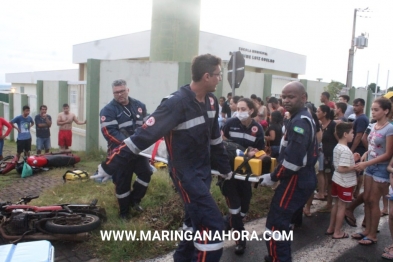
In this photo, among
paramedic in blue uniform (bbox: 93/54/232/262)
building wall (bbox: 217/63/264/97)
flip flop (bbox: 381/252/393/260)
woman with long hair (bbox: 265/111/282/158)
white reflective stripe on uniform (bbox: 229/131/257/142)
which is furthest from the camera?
building wall (bbox: 217/63/264/97)

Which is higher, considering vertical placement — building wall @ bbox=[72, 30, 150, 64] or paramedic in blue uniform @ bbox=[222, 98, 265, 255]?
building wall @ bbox=[72, 30, 150, 64]

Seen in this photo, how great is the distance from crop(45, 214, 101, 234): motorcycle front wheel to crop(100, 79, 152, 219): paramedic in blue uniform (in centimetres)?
57

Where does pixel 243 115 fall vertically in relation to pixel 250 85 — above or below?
below

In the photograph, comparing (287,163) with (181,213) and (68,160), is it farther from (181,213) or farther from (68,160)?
(68,160)

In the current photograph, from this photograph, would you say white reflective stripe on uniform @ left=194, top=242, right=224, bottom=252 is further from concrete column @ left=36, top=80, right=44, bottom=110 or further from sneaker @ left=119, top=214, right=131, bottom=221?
concrete column @ left=36, top=80, right=44, bottom=110

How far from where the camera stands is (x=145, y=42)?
28.1m

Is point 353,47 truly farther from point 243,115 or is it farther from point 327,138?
point 243,115

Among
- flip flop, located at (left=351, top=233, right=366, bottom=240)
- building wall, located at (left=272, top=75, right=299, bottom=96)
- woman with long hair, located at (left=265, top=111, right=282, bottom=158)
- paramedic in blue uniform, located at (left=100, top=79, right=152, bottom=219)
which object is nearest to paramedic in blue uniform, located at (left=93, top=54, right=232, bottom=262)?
paramedic in blue uniform, located at (left=100, top=79, right=152, bottom=219)

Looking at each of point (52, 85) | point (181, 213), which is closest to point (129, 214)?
point (181, 213)

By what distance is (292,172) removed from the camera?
3.30 m

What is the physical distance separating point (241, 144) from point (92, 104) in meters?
7.64

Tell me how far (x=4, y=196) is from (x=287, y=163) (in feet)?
19.5

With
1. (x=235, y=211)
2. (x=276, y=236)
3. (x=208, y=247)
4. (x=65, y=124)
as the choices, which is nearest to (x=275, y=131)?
(x=235, y=211)

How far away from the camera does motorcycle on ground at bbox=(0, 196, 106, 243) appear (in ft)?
13.3
